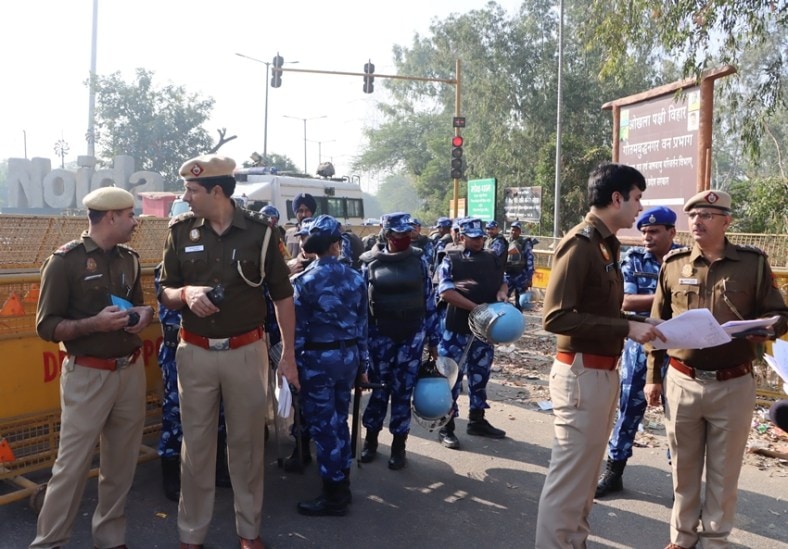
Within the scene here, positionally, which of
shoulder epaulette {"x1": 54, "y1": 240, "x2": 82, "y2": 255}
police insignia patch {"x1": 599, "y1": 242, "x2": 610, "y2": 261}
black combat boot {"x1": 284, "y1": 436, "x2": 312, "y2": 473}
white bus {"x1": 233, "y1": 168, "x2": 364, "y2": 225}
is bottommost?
black combat boot {"x1": 284, "y1": 436, "x2": 312, "y2": 473}

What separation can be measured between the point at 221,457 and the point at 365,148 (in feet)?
174

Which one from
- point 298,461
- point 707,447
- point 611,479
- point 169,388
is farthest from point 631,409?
point 169,388

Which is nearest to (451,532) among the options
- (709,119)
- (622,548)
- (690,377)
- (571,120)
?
(622,548)

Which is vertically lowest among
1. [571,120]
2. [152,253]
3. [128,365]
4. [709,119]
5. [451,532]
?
[451,532]

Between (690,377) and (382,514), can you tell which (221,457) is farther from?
(690,377)

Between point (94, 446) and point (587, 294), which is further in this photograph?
point (94, 446)

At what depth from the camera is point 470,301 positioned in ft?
18.8

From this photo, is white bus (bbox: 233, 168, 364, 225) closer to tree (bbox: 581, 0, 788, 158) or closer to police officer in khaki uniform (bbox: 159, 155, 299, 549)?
tree (bbox: 581, 0, 788, 158)

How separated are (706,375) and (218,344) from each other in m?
2.59

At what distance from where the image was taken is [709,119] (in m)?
7.35

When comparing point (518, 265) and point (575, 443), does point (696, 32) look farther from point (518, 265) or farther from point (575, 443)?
point (575, 443)

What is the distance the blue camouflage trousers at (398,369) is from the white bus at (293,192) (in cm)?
1024

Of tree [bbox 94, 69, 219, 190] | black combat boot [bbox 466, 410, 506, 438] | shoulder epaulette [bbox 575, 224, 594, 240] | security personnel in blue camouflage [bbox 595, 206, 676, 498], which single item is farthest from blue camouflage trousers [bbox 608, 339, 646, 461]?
tree [bbox 94, 69, 219, 190]

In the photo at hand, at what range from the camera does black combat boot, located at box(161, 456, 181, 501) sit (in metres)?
4.41
